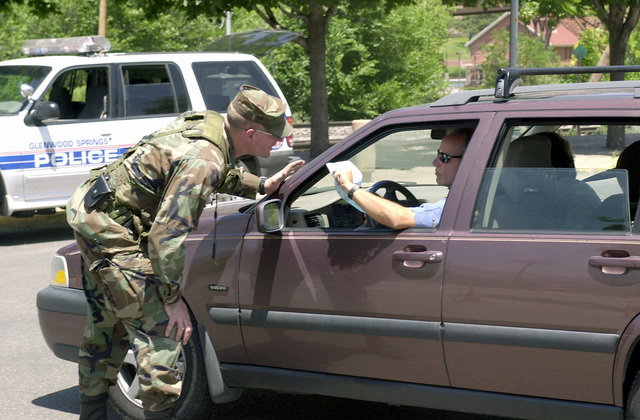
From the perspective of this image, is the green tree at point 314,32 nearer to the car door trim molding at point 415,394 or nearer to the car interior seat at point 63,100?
the car interior seat at point 63,100

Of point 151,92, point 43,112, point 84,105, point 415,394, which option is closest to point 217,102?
point 151,92

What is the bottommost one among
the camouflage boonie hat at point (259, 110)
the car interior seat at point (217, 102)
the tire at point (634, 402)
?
the tire at point (634, 402)

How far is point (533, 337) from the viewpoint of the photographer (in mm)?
3336

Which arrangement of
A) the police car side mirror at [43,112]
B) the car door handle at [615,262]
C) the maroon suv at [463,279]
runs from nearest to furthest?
the car door handle at [615,262]
the maroon suv at [463,279]
the police car side mirror at [43,112]

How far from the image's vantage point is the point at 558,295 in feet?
10.8

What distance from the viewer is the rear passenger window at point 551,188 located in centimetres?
339

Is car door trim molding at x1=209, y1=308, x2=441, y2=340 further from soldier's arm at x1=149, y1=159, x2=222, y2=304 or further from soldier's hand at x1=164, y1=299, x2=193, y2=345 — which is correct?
soldier's arm at x1=149, y1=159, x2=222, y2=304

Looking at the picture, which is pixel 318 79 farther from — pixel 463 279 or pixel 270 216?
pixel 463 279

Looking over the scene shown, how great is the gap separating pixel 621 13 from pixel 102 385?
16.5 meters

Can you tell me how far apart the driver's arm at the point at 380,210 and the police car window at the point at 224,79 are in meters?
7.32

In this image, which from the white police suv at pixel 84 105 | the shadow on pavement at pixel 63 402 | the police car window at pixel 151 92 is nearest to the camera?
the shadow on pavement at pixel 63 402

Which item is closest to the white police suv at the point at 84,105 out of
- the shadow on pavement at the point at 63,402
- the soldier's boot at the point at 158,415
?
the shadow on pavement at the point at 63,402

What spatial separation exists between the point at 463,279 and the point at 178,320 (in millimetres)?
1154

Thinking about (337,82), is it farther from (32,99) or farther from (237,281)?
(237,281)
